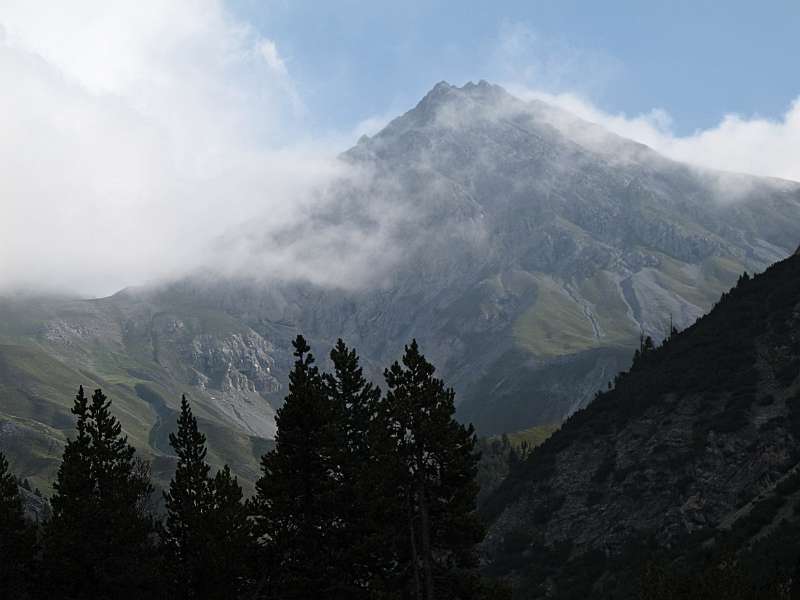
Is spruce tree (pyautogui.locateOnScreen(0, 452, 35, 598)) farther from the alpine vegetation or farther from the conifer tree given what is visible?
the conifer tree

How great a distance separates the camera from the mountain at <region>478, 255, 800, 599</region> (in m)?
68.6

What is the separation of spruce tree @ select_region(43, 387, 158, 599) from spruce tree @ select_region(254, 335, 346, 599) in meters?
7.82

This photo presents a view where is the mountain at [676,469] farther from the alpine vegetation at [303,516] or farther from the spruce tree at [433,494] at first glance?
the alpine vegetation at [303,516]

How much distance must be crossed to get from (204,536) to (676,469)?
5185cm

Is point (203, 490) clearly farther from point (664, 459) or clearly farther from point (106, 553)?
point (664, 459)

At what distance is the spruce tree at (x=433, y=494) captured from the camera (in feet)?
125

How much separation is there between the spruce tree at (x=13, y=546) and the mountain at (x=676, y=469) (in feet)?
139

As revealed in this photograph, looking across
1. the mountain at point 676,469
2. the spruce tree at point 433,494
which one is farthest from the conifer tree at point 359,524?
the mountain at point 676,469

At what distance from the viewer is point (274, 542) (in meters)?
41.2

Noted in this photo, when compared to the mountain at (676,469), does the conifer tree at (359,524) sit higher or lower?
lower

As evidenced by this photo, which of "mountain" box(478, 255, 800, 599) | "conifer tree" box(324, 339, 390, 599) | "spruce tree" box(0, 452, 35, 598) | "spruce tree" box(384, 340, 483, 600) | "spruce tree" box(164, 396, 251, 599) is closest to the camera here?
"spruce tree" box(384, 340, 483, 600)

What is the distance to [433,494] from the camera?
127ft

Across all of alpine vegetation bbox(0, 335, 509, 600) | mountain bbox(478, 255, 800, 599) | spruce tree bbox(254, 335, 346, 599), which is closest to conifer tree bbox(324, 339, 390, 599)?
alpine vegetation bbox(0, 335, 509, 600)

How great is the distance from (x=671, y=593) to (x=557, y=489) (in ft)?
161
